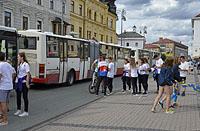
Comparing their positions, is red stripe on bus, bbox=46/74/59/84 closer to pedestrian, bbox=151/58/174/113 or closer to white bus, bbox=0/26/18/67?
white bus, bbox=0/26/18/67

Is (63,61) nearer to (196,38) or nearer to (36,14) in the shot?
(36,14)

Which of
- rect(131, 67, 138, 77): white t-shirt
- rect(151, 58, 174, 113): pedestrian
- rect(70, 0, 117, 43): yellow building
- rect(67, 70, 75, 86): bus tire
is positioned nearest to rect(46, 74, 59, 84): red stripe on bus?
rect(67, 70, 75, 86): bus tire

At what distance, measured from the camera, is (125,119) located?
10086 millimetres

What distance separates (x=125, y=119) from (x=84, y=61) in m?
14.5

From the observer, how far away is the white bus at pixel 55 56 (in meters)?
18.8

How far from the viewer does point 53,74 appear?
19609 millimetres

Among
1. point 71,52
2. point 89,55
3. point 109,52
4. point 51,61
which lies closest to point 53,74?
point 51,61

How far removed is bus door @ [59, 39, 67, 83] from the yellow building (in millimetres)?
27470

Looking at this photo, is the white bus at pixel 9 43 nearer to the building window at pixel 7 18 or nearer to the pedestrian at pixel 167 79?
the pedestrian at pixel 167 79

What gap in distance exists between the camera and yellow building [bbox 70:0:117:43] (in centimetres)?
5631

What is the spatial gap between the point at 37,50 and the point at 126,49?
18452 mm

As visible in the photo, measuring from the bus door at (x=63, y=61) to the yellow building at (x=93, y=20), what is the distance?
27.5 m

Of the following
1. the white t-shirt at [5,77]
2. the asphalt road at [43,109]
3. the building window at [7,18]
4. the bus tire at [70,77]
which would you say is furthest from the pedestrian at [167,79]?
the building window at [7,18]

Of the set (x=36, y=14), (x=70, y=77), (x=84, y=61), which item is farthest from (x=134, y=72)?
(x=36, y=14)
